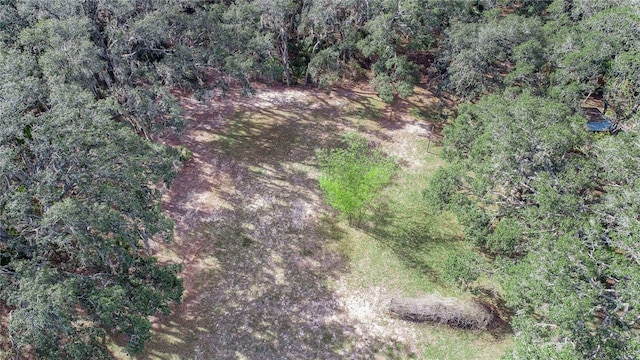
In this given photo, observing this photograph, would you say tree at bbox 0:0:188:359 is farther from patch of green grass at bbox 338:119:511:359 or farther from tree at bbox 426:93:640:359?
tree at bbox 426:93:640:359

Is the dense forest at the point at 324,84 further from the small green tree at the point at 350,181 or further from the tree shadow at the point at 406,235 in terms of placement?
the small green tree at the point at 350,181

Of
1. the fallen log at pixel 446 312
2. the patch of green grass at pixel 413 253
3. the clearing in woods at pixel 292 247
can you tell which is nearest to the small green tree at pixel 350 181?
the patch of green grass at pixel 413 253

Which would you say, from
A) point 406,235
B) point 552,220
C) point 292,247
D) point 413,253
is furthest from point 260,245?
point 552,220

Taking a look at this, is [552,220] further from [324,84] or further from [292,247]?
[324,84]

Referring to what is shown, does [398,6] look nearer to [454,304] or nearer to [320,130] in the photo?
[320,130]

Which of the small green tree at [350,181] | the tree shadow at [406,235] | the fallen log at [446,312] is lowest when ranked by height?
the fallen log at [446,312]

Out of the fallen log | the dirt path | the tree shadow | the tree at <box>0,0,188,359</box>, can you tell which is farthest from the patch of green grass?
the tree at <box>0,0,188,359</box>
